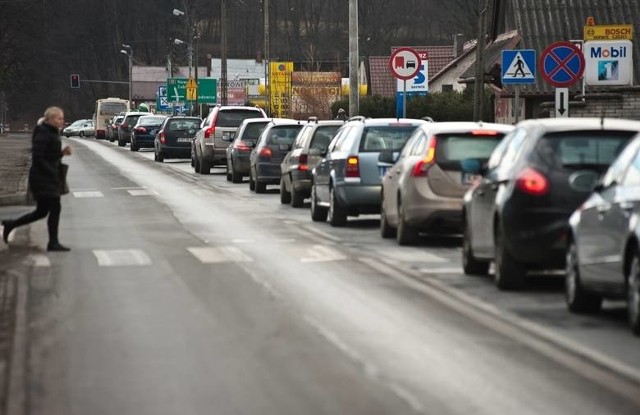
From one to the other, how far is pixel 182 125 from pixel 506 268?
43193mm

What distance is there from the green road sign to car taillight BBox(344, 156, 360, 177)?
8052 centimetres

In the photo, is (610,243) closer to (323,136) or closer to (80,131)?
(323,136)

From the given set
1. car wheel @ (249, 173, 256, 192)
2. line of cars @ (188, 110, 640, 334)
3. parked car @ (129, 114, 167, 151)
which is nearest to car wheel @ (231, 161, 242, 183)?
car wheel @ (249, 173, 256, 192)

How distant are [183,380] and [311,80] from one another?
85535mm

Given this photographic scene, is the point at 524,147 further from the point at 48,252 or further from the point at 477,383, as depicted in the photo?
the point at 48,252

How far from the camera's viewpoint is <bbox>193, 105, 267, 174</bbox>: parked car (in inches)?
1829

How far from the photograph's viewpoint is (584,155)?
15266mm

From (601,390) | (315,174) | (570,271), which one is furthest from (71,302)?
(315,174)

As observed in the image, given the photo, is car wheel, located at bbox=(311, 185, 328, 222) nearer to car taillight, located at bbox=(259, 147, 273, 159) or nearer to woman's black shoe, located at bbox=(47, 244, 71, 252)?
woman's black shoe, located at bbox=(47, 244, 71, 252)

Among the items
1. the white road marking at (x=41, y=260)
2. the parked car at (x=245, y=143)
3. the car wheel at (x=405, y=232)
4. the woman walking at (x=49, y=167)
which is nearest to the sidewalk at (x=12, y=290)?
the white road marking at (x=41, y=260)

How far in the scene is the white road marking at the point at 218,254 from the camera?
62.2 ft

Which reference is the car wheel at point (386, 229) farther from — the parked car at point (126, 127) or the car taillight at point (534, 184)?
the parked car at point (126, 127)

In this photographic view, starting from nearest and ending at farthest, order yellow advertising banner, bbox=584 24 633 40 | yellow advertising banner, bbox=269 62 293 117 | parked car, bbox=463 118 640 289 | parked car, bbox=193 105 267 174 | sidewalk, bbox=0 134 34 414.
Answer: sidewalk, bbox=0 134 34 414
parked car, bbox=463 118 640 289
yellow advertising banner, bbox=584 24 633 40
parked car, bbox=193 105 267 174
yellow advertising banner, bbox=269 62 293 117

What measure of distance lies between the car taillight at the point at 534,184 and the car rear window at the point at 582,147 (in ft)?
0.58
